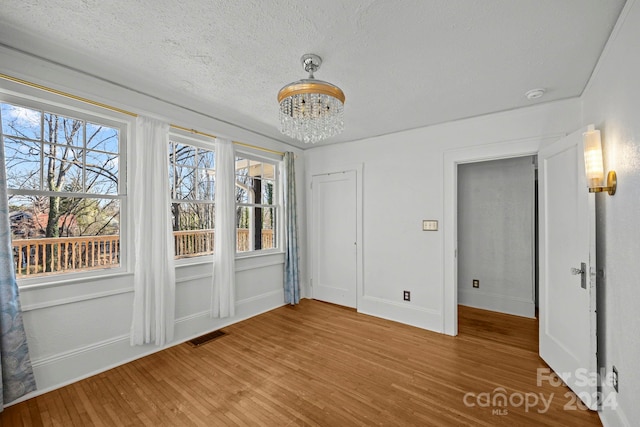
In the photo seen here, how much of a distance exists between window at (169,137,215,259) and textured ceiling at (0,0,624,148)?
68 cm

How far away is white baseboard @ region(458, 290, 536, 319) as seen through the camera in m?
3.68

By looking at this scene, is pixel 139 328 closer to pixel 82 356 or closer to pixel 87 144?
pixel 82 356

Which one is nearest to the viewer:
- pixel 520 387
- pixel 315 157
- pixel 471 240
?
pixel 520 387

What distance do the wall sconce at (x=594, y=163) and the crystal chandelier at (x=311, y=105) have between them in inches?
68.5

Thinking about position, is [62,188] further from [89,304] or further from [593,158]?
[593,158]

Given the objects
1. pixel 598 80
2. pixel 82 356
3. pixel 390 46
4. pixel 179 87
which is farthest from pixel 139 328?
pixel 598 80

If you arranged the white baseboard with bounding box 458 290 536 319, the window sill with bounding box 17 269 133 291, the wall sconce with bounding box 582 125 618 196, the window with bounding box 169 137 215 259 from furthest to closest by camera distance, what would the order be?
the white baseboard with bounding box 458 290 536 319 → the window with bounding box 169 137 215 259 → the window sill with bounding box 17 269 133 291 → the wall sconce with bounding box 582 125 618 196

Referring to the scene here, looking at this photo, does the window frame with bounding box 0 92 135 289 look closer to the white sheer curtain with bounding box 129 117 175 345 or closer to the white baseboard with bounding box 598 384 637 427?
the white sheer curtain with bounding box 129 117 175 345

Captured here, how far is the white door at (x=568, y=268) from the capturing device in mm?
1937

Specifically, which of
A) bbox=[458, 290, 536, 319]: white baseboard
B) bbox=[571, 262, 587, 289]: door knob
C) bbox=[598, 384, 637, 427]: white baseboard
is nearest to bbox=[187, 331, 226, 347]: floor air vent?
bbox=[598, 384, 637, 427]: white baseboard

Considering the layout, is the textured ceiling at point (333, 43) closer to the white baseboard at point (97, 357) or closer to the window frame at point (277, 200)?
the window frame at point (277, 200)

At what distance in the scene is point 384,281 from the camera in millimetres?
3775

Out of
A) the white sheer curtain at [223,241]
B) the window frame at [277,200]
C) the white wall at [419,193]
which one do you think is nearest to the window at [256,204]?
the window frame at [277,200]

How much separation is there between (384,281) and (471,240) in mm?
1562
